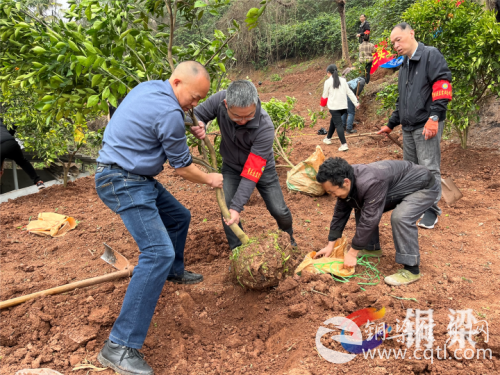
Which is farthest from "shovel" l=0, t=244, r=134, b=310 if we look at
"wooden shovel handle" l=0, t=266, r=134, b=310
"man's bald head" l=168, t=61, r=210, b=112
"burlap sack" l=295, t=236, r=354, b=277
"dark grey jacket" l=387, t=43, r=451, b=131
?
"dark grey jacket" l=387, t=43, r=451, b=131

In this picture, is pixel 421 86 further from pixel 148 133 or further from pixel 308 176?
pixel 148 133

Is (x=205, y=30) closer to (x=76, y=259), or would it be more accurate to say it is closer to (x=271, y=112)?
(x=271, y=112)

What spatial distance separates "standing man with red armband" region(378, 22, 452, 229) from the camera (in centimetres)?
368

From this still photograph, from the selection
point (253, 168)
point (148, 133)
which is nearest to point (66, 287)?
point (148, 133)

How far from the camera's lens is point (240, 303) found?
292cm

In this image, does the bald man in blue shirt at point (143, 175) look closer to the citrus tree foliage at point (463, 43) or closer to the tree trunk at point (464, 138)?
the citrus tree foliage at point (463, 43)

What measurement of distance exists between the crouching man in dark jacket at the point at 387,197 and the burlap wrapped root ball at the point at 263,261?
518 millimetres

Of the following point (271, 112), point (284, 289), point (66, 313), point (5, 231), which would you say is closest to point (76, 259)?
point (66, 313)

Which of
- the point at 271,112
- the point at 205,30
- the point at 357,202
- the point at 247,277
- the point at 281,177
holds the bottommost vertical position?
the point at 281,177

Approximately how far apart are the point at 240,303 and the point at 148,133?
157cm

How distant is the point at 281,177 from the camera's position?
6168mm

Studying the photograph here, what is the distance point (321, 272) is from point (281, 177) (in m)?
3.32

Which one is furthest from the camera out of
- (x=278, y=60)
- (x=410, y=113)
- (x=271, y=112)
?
(x=278, y=60)

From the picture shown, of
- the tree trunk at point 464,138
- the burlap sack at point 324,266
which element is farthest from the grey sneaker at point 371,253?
the tree trunk at point 464,138
